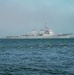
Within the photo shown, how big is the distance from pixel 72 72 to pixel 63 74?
4.12 feet

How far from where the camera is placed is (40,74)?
30.0 m

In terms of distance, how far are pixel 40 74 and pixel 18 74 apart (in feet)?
6.19

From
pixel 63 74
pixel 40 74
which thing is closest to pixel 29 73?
pixel 40 74

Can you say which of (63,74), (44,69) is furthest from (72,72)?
(44,69)

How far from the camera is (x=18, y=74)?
29812 mm

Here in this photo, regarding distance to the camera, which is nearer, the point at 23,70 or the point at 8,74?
the point at 8,74

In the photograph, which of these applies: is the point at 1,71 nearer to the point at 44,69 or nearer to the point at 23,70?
the point at 23,70

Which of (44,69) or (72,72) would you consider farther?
(44,69)

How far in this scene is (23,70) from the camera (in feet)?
107

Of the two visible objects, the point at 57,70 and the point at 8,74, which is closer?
the point at 8,74

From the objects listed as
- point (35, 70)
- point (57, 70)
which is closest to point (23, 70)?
point (35, 70)

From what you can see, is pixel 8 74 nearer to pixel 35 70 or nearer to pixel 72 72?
pixel 35 70

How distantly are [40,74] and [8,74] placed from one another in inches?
108

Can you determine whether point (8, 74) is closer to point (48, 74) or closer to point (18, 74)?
point (18, 74)
